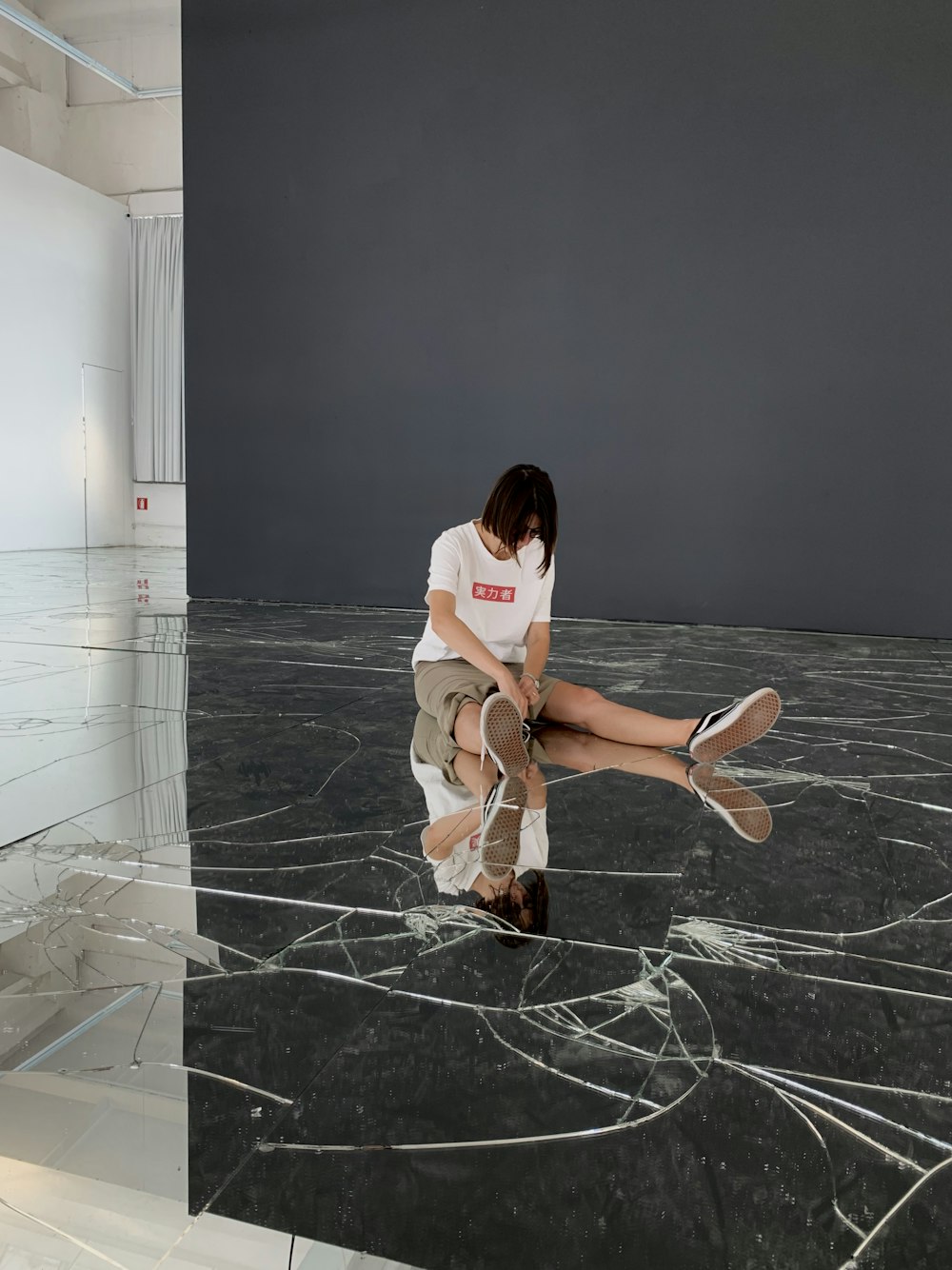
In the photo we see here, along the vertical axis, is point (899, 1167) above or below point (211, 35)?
below

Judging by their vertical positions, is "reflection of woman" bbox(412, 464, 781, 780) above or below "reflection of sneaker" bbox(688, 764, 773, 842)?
above

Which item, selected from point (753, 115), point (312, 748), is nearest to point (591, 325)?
point (753, 115)

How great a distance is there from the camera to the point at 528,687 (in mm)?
2305

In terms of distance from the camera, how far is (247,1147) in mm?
848

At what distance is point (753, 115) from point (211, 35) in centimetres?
291

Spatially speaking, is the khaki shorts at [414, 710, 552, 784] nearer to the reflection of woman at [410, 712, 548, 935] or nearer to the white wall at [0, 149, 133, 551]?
the reflection of woman at [410, 712, 548, 935]

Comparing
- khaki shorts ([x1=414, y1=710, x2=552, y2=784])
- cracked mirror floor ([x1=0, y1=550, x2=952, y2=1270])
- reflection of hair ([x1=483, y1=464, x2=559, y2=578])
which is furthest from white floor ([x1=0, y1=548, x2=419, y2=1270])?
reflection of hair ([x1=483, y1=464, x2=559, y2=578])

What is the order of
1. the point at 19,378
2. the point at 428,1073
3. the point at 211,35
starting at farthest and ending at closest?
the point at 19,378, the point at 211,35, the point at 428,1073

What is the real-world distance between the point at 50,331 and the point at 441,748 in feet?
30.1

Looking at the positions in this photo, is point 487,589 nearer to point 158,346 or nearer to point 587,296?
point 587,296

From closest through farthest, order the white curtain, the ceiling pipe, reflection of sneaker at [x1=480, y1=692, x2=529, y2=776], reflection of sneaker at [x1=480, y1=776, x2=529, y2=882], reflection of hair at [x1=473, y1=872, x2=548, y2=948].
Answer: reflection of hair at [x1=473, y1=872, x2=548, y2=948]
reflection of sneaker at [x1=480, y1=776, x2=529, y2=882]
reflection of sneaker at [x1=480, y1=692, x2=529, y2=776]
the ceiling pipe
the white curtain

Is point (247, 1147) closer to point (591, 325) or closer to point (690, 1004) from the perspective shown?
point (690, 1004)

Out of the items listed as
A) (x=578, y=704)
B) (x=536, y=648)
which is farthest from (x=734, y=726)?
(x=536, y=648)

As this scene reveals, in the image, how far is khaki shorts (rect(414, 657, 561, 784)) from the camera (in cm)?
225
